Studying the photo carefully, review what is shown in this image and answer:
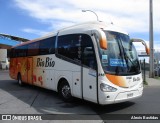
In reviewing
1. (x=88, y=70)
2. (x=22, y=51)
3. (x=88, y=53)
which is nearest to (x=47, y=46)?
(x=88, y=53)

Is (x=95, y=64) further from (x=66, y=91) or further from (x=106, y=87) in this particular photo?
(x=66, y=91)

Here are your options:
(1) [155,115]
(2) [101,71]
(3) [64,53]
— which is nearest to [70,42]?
(3) [64,53]

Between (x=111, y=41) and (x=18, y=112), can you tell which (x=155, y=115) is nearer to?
(x=111, y=41)

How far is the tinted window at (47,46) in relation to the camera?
12.0 meters

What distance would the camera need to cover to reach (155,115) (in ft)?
26.9

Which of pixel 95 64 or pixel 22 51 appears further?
pixel 22 51

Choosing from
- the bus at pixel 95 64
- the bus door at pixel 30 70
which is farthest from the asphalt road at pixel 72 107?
the bus door at pixel 30 70

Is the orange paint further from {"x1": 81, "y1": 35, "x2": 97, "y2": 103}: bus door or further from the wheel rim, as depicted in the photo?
the wheel rim

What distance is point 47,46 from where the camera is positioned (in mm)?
12703

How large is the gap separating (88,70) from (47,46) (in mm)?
4266

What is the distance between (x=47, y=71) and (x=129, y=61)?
4.72 m

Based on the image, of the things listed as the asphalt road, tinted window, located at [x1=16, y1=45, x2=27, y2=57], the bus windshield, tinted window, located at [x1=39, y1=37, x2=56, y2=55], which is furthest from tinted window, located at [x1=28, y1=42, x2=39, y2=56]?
the bus windshield

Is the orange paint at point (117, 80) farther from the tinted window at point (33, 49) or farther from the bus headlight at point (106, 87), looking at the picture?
the tinted window at point (33, 49)

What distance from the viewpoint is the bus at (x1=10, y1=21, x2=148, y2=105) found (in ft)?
27.9
